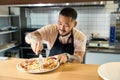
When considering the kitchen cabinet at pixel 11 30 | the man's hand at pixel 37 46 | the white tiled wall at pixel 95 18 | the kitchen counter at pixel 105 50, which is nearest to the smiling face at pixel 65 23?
the man's hand at pixel 37 46

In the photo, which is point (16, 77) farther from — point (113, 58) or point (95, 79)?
point (113, 58)

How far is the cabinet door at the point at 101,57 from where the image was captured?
2.20 metres

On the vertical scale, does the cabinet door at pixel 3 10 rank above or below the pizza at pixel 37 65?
above

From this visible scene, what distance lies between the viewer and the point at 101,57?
2.24 meters

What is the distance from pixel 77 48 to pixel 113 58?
3.44ft

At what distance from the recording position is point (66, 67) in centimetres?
102

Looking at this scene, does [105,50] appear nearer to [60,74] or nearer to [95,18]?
[95,18]

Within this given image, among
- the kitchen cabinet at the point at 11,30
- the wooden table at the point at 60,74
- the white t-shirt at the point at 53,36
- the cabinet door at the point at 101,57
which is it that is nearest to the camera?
the wooden table at the point at 60,74

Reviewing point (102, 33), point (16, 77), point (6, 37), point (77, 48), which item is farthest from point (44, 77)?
point (6, 37)

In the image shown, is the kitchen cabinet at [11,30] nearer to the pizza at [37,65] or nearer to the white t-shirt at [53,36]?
the white t-shirt at [53,36]

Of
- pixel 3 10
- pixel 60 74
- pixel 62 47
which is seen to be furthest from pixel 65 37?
pixel 3 10

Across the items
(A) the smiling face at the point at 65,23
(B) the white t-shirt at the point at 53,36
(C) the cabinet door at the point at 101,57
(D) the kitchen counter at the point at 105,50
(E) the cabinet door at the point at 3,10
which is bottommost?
(C) the cabinet door at the point at 101,57

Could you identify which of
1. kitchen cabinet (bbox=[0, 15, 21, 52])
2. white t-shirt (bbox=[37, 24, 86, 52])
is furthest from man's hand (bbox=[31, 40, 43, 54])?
kitchen cabinet (bbox=[0, 15, 21, 52])

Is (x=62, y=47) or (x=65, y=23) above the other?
(x=65, y=23)
